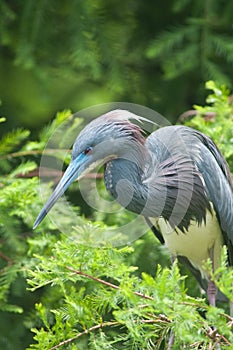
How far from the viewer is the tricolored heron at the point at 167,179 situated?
2912mm

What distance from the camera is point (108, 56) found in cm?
484

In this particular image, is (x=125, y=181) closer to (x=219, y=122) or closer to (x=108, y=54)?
(x=219, y=122)

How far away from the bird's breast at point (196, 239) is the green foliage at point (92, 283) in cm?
22

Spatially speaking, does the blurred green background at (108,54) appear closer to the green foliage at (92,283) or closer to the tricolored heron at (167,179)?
the green foliage at (92,283)

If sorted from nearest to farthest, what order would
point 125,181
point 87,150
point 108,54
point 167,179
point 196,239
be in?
point 87,150 → point 125,181 → point 167,179 → point 196,239 → point 108,54

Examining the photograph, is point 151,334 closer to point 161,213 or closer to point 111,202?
point 161,213

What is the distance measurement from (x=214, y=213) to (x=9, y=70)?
103 inches

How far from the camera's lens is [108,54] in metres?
4.84

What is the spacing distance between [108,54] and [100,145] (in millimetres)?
2053

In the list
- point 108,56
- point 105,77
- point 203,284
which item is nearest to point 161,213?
point 203,284

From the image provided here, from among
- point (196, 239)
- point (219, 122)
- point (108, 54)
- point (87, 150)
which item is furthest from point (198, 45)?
point (87, 150)

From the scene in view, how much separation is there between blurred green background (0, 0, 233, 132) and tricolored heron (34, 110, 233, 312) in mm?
1513

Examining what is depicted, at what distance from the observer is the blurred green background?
190 inches

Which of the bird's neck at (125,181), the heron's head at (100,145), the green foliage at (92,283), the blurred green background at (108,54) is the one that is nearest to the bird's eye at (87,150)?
the heron's head at (100,145)
